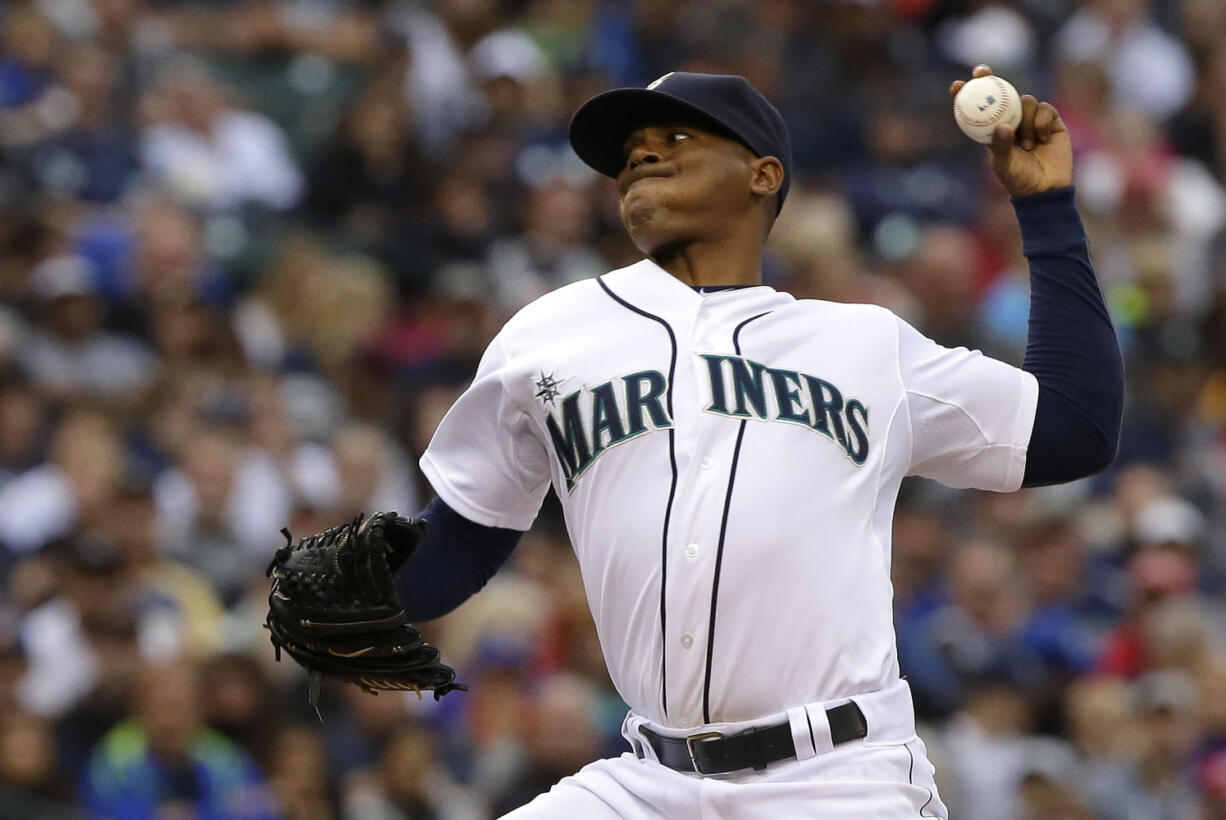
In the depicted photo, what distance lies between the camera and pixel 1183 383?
9.38 metres

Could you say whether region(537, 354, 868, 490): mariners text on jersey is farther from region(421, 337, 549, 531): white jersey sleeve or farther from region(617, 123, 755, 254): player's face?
region(617, 123, 755, 254): player's face

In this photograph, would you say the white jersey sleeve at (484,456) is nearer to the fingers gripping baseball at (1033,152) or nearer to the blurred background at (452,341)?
the fingers gripping baseball at (1033,152)

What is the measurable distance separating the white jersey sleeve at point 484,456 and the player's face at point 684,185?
1.25ft

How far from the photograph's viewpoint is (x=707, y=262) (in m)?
3.72

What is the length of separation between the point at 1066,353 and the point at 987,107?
484 millimetres

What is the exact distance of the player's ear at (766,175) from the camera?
3.75 m

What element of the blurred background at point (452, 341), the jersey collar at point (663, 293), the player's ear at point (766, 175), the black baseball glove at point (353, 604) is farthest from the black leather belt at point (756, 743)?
the blurred background at point (452, 341)

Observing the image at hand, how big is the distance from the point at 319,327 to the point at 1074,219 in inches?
215

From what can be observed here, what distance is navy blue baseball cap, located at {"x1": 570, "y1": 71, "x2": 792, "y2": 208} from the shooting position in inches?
144

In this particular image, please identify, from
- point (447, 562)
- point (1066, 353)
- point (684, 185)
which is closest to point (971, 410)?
point (1066, 353)

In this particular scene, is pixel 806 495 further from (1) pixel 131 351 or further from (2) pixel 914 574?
(1) pixel 131 351

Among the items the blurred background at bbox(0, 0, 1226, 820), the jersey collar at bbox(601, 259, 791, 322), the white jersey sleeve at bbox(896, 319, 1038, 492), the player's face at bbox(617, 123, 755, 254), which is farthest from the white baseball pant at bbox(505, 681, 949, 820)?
the blurred background at bbox(0, 0, 1226, 820)

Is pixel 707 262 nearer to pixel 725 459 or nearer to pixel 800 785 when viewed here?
pixel 725 459

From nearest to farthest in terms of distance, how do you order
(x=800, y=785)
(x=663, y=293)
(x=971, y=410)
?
(x=800, y=785)
(x=971, y=410)
(x=663, y=293)
